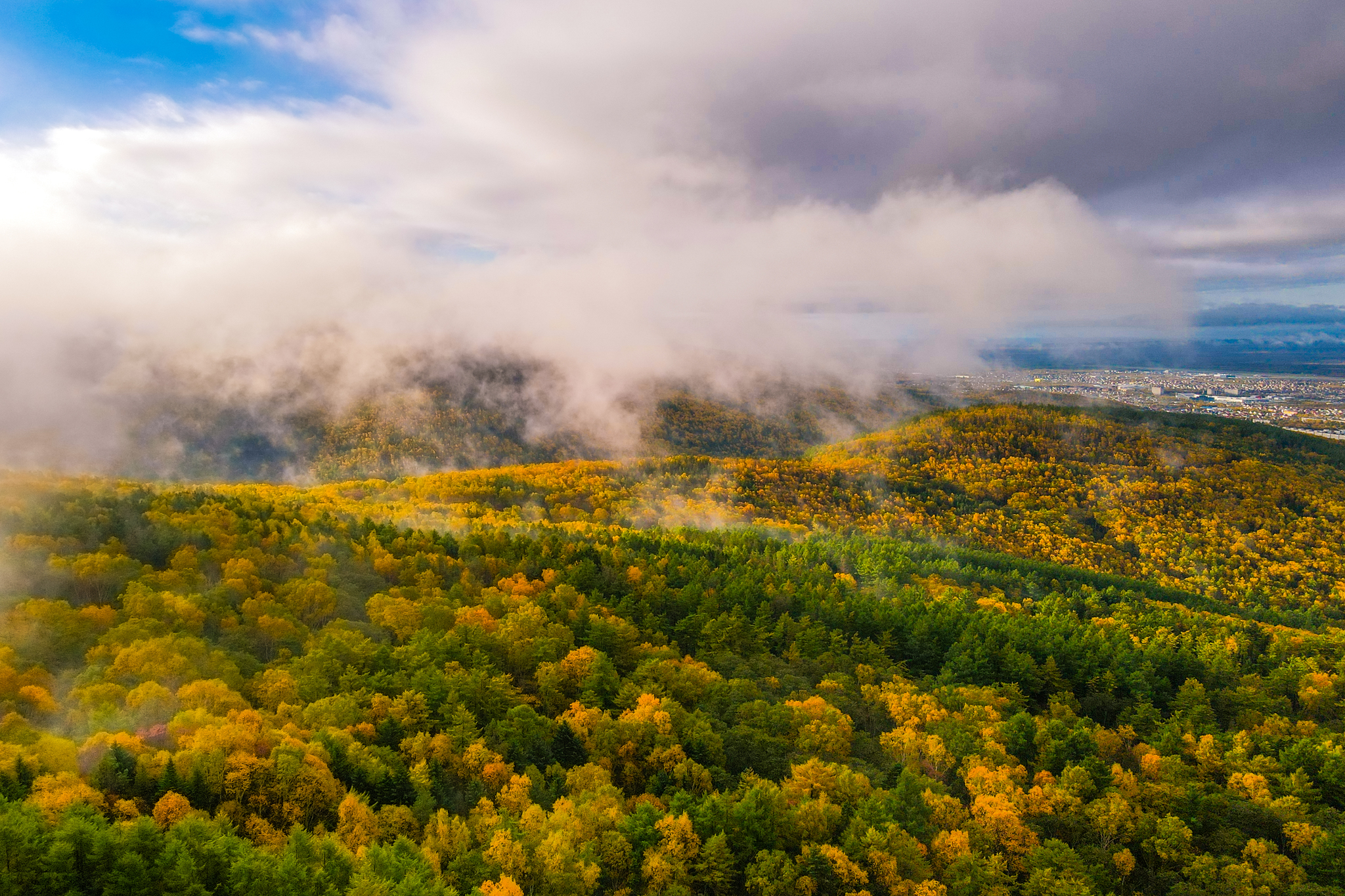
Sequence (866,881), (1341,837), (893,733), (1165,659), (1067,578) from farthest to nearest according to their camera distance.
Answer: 1. (1067,578)
2. (1165,659)
3. (893,733)
4. (1341,837)
5. (866,881)

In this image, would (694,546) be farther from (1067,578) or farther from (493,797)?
(1067,578)

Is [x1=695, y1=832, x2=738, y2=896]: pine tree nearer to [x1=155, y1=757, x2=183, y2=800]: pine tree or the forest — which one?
the forest

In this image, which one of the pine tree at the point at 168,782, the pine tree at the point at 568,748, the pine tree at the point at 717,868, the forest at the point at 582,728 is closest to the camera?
the forest at the point at 582,728

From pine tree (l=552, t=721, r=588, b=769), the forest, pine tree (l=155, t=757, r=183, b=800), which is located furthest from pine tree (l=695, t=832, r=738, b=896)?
pine tree (l=155, t=757, r=183, b=800)

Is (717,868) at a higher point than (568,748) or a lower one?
higher

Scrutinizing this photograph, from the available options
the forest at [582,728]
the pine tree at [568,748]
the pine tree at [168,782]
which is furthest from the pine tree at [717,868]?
the pine tree at [168,782]

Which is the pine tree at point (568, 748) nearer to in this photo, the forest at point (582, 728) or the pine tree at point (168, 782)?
the forest at point (582, 728)

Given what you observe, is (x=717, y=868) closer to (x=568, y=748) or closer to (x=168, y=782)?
(x=568, y=748)

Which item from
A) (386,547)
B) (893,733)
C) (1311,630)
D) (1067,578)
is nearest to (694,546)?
(386,547)

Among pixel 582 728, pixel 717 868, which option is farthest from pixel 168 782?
pixel 717 868
